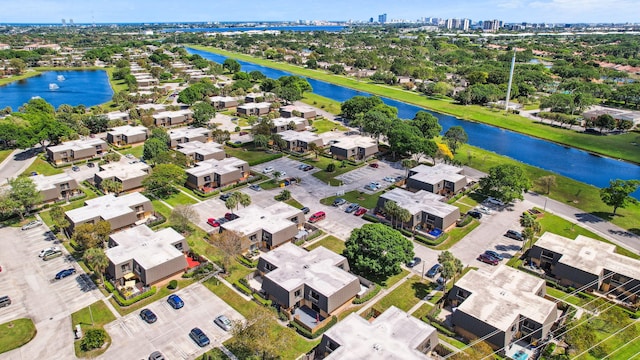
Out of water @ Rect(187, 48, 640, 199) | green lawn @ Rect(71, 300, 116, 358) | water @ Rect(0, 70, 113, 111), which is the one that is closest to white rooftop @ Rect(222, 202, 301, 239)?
green lawn @ Rect(71, 300, 116, 358)

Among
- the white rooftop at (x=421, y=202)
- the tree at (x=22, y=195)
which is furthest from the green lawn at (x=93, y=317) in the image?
the white rooftop at (x=421, y=202)

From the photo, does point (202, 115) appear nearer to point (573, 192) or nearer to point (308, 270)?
point (308, 270)

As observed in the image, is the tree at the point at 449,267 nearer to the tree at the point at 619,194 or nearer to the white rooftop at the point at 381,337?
the white rooftop at the point at 381,337

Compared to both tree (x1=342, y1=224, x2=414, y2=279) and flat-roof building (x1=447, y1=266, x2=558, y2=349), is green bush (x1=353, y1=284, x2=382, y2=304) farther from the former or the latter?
flat-roof building (x1=447, y1=266, x2=558, y2=349)

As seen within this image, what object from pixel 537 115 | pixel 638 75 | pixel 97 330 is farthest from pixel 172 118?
pixel 638 75

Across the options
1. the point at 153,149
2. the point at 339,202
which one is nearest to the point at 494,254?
the point at 339,202
